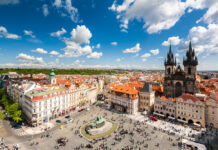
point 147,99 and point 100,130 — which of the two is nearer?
point 100,130

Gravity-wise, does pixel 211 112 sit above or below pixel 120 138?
above

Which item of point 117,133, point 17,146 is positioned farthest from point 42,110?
point 117,133

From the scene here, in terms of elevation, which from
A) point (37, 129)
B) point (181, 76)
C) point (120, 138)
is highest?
point (181, 76)

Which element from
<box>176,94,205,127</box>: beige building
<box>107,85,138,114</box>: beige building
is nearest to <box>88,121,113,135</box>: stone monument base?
<box>107,85,138,114</box>: beige building

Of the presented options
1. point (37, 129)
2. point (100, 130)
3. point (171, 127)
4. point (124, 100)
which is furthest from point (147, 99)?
point (37, 129)

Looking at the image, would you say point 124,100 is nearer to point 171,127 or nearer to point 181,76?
point 171,127

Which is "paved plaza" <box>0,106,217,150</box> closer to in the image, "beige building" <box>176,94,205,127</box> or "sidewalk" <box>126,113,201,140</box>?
"sidewalk" <box>126,113,201,140</box>
